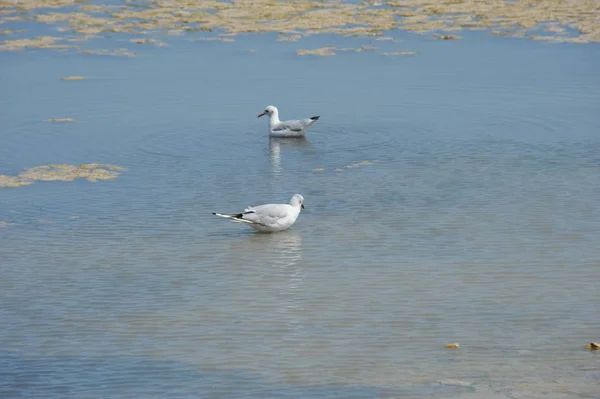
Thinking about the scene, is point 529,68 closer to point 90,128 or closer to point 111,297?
point 90,128

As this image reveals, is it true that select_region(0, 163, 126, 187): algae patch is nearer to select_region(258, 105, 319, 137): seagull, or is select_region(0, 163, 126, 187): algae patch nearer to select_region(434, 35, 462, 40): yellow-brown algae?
select_region(258, 105, 319, 137): seagull

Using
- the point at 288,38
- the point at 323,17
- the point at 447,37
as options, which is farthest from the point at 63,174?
the point at 323,17

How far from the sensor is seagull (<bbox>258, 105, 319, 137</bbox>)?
20516mm

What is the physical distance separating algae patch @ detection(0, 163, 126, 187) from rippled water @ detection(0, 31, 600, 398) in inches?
11.5

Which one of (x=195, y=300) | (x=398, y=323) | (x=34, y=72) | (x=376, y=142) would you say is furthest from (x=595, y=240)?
(x=34, y=72)

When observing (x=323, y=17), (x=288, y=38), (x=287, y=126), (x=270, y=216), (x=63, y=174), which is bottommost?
(x=288, y=38)

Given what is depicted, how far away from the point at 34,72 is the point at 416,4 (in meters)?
12.1

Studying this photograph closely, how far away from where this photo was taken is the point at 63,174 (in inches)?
711

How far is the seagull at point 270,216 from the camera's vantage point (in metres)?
14.7

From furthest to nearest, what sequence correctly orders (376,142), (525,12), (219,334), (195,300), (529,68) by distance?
(525,12) → (529,68) → (376,142) → (195,300) → (219,334)

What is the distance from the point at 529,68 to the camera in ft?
83.7

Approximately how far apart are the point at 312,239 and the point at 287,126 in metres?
6.34

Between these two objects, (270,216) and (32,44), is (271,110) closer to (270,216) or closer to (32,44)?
(270,216)

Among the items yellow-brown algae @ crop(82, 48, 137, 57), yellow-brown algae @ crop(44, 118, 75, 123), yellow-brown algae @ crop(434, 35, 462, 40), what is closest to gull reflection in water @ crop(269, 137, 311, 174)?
yellow-brown algae @ crop(44, 118, 75, 123)
